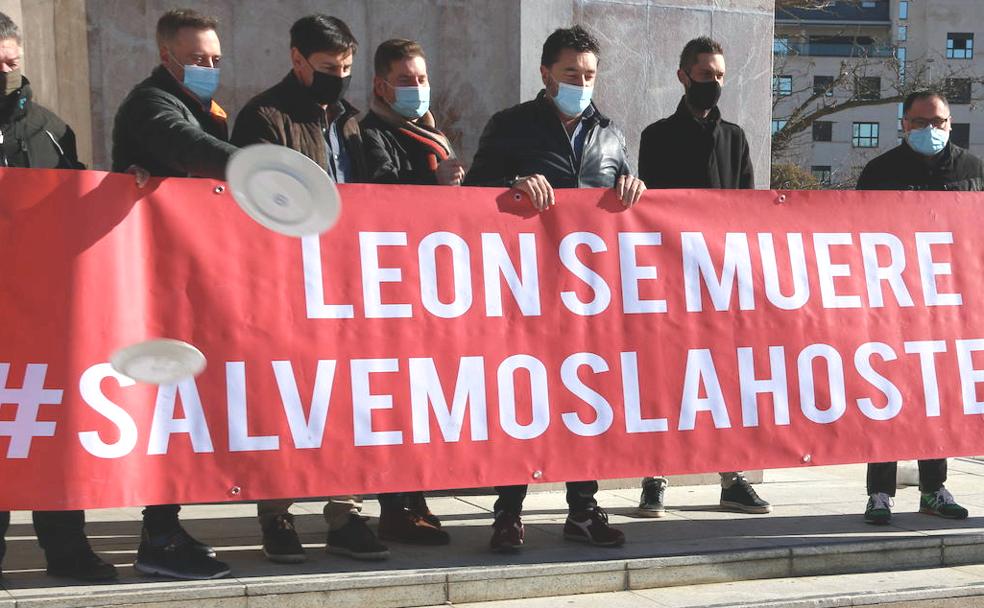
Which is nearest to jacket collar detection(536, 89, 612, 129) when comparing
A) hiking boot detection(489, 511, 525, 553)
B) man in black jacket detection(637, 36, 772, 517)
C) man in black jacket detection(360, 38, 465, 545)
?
man in black jacket detection(360, 38, 465, 545)

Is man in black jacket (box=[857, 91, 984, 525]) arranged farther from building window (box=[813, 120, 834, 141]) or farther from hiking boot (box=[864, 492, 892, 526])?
building window (box=[813, 120, 834, 141])

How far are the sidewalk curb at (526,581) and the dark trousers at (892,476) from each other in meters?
0.50

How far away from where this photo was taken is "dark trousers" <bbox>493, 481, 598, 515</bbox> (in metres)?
5.59

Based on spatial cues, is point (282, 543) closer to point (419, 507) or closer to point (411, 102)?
point (419, 507)

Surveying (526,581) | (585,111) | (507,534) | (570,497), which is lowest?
(526,581)

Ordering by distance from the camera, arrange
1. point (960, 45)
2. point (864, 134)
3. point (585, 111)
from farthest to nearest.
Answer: point (864, 134) → point (960, 45) → point (585, 111)

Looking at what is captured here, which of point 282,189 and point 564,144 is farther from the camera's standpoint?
point 564,144

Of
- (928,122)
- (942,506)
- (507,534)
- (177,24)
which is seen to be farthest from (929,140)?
(177,24)

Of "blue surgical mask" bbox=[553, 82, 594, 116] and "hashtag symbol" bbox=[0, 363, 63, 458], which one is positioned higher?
"blue surgical mask" bbox=[553, 82, 594, 116]

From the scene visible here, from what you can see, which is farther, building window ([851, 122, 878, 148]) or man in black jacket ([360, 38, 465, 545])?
building window ([851, 122, 878, 148])

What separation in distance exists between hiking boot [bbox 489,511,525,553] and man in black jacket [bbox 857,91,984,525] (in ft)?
6.38

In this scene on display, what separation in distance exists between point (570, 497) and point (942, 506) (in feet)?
6.59

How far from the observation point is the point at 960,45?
282 ft

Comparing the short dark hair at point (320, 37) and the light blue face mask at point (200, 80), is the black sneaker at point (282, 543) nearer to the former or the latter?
the light blue face mask at point (200, 80)
